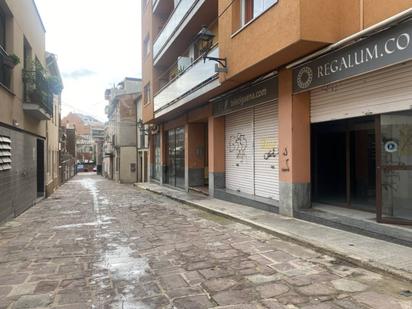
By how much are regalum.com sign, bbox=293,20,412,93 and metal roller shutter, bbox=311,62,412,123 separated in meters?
0.44

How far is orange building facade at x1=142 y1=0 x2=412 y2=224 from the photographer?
7301 mm

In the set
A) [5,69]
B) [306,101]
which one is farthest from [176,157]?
[306,101]

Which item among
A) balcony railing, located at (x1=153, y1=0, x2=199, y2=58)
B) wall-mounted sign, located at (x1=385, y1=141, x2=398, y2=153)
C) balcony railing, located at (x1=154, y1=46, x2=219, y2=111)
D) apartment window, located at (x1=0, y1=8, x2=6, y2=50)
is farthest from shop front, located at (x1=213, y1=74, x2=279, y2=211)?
apartment window, located at (x1=0, y1=8, x2=6, y2=50)

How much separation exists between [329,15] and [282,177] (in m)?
3.94

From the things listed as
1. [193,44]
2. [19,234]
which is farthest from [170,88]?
[19,234]

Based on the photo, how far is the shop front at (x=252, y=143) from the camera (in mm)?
11094

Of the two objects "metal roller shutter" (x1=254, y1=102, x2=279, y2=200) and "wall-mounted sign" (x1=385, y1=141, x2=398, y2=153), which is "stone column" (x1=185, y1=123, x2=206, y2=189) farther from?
"wall-mounted sign" (x1=385, y1=141, x2=398, y2=153)

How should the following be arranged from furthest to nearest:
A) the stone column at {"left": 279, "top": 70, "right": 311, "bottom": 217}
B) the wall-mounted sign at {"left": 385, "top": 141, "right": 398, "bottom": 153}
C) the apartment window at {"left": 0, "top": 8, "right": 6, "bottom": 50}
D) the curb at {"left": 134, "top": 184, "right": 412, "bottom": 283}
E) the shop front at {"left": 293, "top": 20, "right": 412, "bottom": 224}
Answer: the apartment window at {"left": 0, "top": 8, "right": 6, "bottom": 50} < the stone column at {"left": 279, "top": 70, "right": 311, "bottom": 217} < the wall-mounted sign at {"left": 385, "top": 141, "right": 398, "bottom": 153} < the shop front at {"left": 293, "top": 20, "right": 412, "bottom": 224} < the curb at {"left": 134, "top": 184, "right": 412, "bottom": 283}

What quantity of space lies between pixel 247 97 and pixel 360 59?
494 cm

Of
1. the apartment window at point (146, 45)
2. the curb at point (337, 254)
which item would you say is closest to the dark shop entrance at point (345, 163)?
the curb at point (337, 254)

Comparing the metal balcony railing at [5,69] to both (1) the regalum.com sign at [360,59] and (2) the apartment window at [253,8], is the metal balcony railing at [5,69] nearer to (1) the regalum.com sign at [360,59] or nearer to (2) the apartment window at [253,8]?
(2) the apartment window at [253,8]

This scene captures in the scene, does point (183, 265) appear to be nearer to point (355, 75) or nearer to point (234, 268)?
point (234, 268)

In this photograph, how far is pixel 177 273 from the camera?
5633mm

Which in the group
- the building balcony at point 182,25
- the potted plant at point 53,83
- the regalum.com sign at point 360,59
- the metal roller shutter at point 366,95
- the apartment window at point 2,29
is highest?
the building balcony at point 182,25
